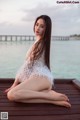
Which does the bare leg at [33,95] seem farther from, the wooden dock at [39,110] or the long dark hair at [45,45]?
the long dark hair at [45,45]

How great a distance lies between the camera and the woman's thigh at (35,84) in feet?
8.02

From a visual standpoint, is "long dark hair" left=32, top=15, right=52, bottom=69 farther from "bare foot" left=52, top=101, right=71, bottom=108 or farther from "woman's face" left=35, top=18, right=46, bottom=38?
"bare foot" left=52, top=101, right=71, bottom=108

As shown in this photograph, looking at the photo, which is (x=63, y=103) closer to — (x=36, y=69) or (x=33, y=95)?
(x=33, y=95)

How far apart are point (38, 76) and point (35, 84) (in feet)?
0.22

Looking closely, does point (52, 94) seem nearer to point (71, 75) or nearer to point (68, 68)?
point (71, 75)

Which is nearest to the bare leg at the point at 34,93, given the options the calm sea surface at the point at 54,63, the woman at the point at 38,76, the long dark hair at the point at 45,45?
the woman at the point at 38,76

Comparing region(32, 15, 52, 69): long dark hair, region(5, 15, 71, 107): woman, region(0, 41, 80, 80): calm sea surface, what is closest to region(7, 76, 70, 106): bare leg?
region(5, 15, 71, 107): woman

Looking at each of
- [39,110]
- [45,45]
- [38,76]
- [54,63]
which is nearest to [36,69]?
[38,76]

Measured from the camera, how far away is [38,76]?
8.20ft

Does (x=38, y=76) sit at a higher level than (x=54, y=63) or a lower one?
higher

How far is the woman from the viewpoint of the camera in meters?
2.39

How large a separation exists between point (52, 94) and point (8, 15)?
3491 mm

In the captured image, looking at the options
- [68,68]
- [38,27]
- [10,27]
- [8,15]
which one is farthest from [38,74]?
[68,68]

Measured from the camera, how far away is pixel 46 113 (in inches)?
84.8
